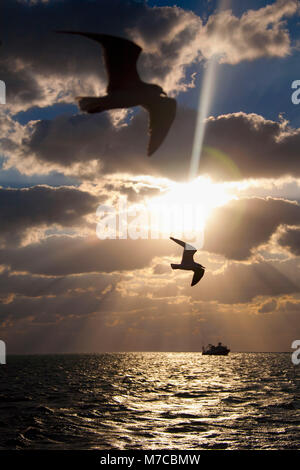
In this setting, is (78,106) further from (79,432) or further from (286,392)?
(286,392)

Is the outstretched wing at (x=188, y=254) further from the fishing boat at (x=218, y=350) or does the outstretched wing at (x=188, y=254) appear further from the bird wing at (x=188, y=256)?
the fishing boat at (x=218, y=350)

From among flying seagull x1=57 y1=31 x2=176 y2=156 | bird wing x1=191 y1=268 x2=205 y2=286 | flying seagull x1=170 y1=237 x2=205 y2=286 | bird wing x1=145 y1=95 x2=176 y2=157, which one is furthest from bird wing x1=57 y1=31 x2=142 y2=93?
bird wing x1=191 y1=268 x2=205 y2=286

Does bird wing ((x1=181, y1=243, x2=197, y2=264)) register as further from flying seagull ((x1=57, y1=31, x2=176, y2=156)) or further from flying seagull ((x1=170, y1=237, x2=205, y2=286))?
flying seagull ((x1=57, y1=31, x2=176, y2=156))

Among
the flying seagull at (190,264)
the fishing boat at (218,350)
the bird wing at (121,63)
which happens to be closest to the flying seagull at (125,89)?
the bird wing at (121,63)

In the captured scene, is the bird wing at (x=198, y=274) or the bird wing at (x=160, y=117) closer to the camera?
the bird wing at (x=160, y=117)

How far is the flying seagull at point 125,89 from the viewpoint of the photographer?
853 cm

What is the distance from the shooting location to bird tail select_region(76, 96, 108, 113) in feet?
27.6

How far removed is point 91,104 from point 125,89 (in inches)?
38.9

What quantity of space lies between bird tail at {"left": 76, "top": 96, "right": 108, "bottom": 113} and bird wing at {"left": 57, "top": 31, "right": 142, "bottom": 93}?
53 cm

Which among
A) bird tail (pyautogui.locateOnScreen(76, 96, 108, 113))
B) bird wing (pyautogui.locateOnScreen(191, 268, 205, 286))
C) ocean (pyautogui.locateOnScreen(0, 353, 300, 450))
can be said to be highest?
bird tail (pyautogui.locateOnScreen(76, 96, 108, 113))

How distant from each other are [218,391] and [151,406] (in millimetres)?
14852

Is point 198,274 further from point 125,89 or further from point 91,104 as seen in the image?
point 91,104

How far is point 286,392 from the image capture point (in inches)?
1896
